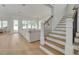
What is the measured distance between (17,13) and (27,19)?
11.4 inches

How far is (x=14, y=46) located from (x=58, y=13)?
5.60ft

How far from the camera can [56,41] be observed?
3824 mm

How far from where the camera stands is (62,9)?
3.92 meters

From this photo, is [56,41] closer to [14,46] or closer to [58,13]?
[58,13]

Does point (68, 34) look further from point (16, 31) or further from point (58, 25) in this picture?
point (58, 25)

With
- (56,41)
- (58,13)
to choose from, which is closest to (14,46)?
(56,41)

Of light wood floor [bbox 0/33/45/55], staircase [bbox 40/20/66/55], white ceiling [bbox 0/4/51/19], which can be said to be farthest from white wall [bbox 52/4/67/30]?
light wood floor [bbox 0/33/45/55]

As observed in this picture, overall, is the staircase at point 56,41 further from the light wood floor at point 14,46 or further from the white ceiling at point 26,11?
the white ceiling at point 26,11

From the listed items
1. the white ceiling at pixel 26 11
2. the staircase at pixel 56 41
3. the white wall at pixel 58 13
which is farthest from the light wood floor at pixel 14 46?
the white wall at pixel 58 13

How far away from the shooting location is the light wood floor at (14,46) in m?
3.33

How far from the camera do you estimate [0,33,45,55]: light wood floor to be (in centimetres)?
333

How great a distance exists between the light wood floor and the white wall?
1.21 m

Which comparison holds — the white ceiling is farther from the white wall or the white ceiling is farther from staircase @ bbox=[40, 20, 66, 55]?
staircase @ bbox=[40, 20, 66, 55]
